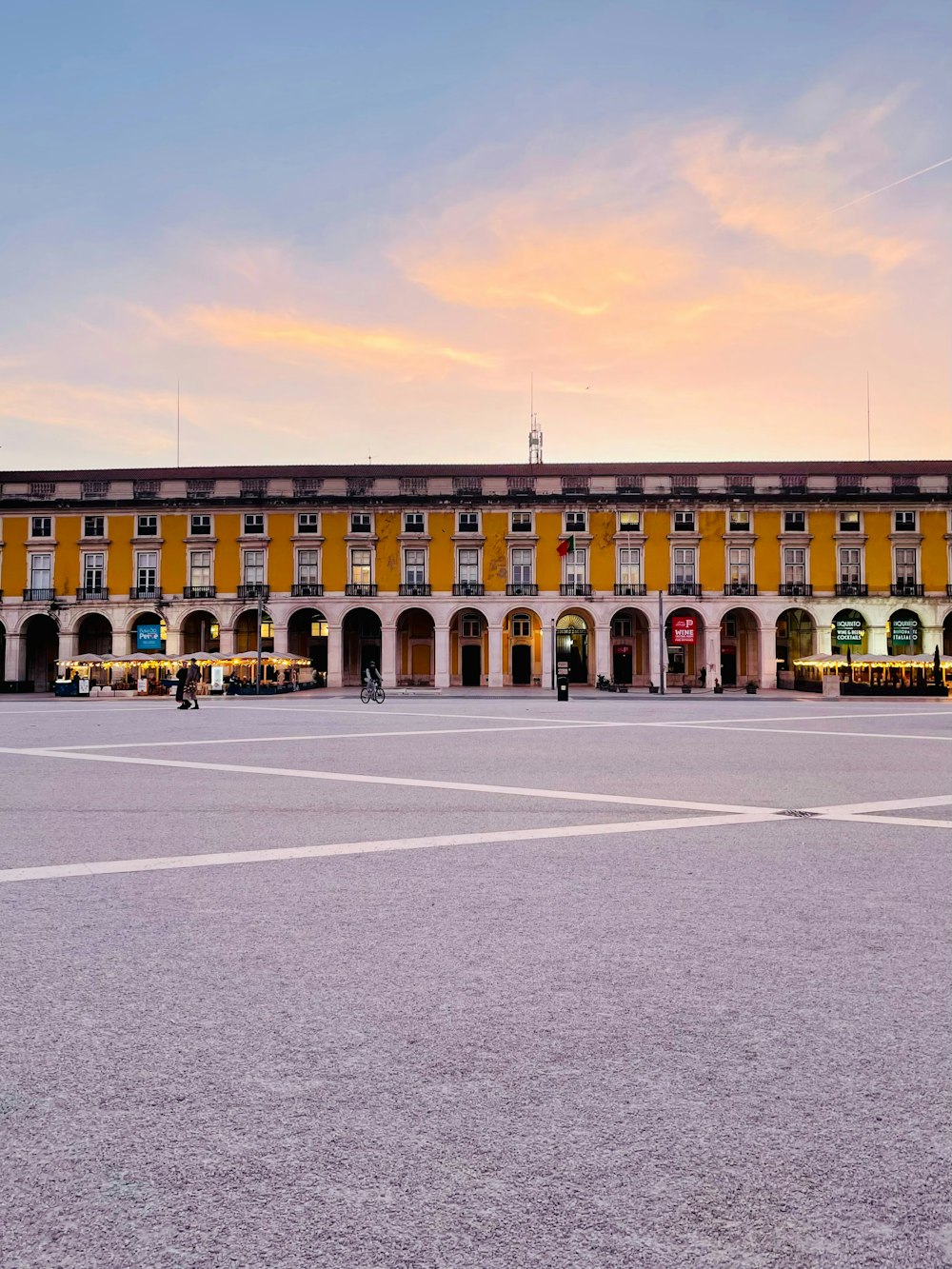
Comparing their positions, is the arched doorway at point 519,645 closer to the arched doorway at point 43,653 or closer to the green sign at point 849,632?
the green sign at point 849,632

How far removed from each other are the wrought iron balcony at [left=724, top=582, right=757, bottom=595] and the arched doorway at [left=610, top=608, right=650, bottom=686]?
6.27 metres

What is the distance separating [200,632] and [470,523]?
17530 millimetres

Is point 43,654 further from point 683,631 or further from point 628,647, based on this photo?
point 683,631

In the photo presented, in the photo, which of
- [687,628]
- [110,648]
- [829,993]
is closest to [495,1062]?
[829,993]

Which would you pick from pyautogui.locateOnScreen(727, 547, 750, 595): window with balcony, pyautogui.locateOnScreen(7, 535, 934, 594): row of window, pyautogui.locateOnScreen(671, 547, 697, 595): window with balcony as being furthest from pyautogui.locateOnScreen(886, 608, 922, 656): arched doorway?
pyautogui.locateOnScreen(671, 547, 697, 595): window with balcony

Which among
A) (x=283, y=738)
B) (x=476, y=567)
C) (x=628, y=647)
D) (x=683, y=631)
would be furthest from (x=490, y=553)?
(x=283, y=738)

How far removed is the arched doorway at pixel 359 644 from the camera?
179 ft

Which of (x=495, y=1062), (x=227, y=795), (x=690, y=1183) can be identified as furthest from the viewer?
(x=227, y=795)

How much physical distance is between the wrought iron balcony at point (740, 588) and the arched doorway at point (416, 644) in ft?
56.9

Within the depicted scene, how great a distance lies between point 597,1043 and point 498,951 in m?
1.05

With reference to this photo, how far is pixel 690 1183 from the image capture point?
2285 mm

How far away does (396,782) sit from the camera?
991cm

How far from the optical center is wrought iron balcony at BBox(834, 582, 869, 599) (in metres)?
50.1

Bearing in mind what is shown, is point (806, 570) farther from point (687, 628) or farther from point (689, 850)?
point (689, 850)
